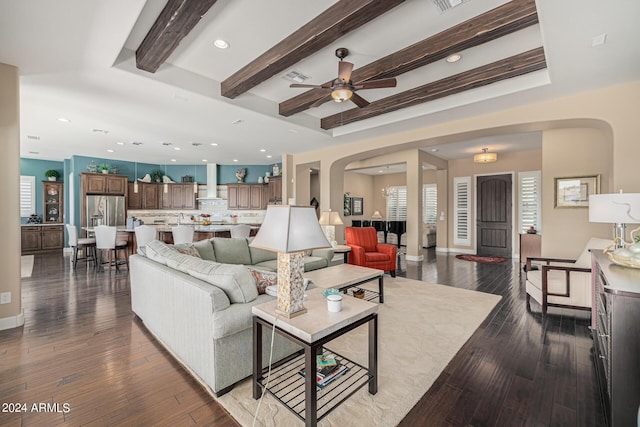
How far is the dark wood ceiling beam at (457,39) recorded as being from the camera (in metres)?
2.42

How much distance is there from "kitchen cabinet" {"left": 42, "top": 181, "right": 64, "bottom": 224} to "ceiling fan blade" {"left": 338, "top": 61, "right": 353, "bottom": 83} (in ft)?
33.9

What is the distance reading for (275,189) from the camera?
30.5ft

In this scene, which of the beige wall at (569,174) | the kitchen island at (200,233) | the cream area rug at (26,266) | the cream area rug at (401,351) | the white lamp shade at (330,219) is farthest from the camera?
the kitchen island at (200,233)

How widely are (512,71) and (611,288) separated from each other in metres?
2.89

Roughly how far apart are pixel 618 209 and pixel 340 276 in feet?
8.92

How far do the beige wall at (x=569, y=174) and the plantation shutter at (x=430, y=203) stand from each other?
456cm

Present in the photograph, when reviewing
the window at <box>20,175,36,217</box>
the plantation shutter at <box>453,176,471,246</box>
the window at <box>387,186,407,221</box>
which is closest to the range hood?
the window at <box>20,175,36,217</box>

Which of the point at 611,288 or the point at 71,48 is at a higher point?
the point at 71,48

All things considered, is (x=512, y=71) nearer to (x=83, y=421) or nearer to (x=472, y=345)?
(x=472, y=345)

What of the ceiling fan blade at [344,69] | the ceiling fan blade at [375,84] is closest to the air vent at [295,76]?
the ceiling fan blade at [344,69]

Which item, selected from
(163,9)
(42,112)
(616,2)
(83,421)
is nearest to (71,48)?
(163,9)

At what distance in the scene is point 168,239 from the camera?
697 cm

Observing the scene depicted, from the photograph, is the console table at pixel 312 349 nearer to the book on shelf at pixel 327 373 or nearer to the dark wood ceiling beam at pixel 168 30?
the book on shelf at pixel 327 373

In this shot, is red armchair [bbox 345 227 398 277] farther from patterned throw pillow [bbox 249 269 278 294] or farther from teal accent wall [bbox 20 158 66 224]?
teal accent wall [bbox 20 158 66 224]
